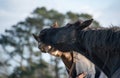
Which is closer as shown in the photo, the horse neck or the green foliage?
the horse neck

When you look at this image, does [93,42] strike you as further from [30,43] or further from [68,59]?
[30,43]

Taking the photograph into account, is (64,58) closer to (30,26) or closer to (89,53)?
(89,53)

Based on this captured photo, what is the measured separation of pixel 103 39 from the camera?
4.93 meters

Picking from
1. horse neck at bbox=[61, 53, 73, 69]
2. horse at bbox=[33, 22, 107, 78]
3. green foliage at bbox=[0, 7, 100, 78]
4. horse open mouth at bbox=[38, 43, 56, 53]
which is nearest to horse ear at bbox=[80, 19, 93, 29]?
horse open mouth at bbox=[38, 43, 56, 53]

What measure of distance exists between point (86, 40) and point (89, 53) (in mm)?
128

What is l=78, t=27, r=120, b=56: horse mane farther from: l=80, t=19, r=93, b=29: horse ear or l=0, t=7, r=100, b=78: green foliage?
l=0, t=7, r=100, b=78: green foliage

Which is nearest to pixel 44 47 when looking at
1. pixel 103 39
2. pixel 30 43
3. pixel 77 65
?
pixel 77 65

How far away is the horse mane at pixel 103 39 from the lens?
4.84 metres

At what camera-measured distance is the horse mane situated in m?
4.84

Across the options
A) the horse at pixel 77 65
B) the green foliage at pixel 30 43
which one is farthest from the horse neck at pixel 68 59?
the green foliage at pixel 30 43

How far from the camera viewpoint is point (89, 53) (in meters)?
5.16

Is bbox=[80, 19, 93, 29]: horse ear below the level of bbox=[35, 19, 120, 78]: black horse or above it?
above

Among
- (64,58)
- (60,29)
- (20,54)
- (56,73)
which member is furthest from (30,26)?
(60,29)

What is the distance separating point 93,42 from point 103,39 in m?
0.13
